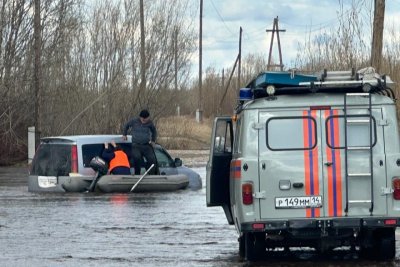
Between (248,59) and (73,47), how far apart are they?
155 ft

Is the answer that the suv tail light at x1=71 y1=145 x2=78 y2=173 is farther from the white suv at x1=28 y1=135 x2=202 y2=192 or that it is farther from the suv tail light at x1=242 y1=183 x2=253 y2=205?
the suv tail light at x1=242 y1=183 x2=253 y2=205

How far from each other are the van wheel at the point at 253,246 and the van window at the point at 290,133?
113 cm

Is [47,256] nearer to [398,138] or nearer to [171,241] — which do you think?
[171,241]

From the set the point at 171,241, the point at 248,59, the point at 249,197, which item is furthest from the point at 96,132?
the point at 248,59

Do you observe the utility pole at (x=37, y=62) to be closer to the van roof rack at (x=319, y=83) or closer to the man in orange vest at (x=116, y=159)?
the man in orange vest at (x=116, y=159)

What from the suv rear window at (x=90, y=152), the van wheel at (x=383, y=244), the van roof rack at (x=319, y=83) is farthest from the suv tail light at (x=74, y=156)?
the van wheel at (x=383, y=244)

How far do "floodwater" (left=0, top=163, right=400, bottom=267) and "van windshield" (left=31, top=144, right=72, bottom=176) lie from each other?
0.66 meters

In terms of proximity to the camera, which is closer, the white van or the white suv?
the white van

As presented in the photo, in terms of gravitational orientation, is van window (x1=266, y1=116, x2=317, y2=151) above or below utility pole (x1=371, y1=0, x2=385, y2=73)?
below

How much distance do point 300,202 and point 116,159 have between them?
11192 millimetres

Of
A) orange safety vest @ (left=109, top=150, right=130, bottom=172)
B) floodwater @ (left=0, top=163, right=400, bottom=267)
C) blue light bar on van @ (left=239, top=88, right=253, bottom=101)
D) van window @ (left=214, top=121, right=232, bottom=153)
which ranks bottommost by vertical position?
floodwater @ (left=0, top=163, right=400, bottom=267)

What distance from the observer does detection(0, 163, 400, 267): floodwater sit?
12422 mm

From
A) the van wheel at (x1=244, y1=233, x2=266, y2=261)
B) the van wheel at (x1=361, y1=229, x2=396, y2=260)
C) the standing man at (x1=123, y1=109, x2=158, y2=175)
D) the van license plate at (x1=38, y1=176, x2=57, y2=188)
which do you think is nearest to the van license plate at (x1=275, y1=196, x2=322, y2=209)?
the van wheel at (x1=244, y1=233, x2=266, y2=261)

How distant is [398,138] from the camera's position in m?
11.6
